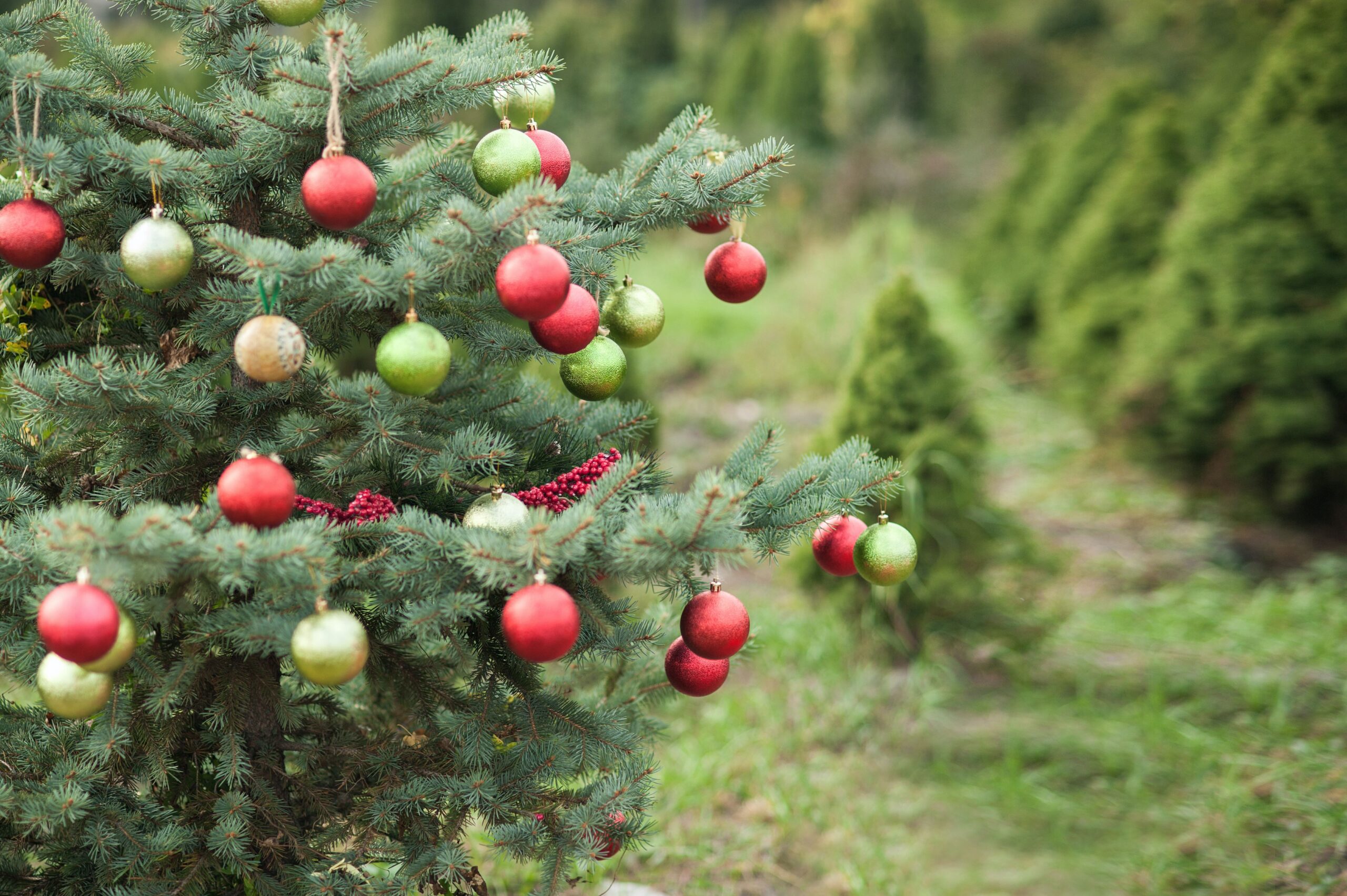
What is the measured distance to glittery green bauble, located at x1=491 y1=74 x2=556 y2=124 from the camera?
170 cm

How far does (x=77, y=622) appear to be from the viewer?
3.76 feet

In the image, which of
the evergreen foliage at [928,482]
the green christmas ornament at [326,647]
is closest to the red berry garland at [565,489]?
the green christmas ornament at [326,647]

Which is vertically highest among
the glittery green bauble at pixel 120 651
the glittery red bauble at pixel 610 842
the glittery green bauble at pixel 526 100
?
the glittery green bauble at pixel 526 100

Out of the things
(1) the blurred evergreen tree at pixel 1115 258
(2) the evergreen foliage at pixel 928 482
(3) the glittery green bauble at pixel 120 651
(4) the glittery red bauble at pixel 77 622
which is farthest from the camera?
(1) the blurred evergreen tree at pixel 1115 258

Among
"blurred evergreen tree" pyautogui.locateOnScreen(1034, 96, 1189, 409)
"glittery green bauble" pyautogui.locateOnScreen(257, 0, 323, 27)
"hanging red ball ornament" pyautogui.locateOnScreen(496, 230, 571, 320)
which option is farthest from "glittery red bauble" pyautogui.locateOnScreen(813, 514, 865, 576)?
"blurred evergreen tree" pyautogui.locateOnScreen(1034, 96, 1189, 409)

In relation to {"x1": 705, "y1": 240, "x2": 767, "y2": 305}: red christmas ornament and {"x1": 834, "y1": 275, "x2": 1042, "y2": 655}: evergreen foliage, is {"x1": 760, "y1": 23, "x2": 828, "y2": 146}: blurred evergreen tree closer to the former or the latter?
{"x1": 834, "y1": 275, "x2": 1042, "y2": 655}: evergreen foliage

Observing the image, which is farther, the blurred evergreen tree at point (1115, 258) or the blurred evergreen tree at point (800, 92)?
the blurred evergreen tree at point (800, 92)

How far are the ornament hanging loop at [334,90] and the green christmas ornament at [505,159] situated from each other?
0.26m

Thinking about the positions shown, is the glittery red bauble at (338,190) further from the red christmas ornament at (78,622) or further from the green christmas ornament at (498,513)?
the red christmas ornament at (78,622)

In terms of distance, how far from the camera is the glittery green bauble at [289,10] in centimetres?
157

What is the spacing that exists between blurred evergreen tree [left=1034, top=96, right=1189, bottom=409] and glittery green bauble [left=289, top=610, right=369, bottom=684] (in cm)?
571

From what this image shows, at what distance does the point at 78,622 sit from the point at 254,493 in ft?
0.84

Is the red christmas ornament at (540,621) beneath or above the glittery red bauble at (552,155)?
beneath

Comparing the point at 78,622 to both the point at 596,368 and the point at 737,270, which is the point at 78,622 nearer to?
the point at 596,368
